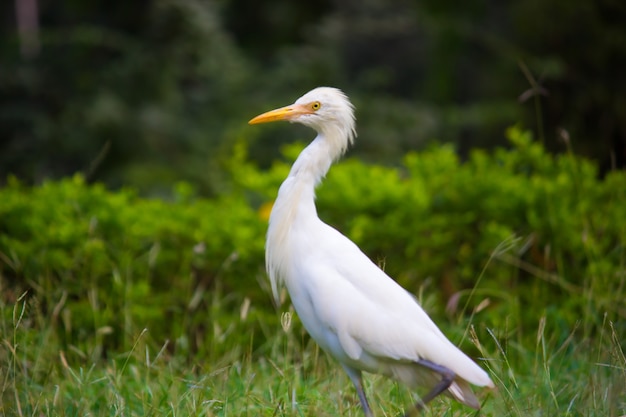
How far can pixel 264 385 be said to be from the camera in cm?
405

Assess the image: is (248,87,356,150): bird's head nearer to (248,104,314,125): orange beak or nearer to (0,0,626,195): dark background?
(248,104,314,125): orange beak

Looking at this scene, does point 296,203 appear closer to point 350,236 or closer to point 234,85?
point 350,236

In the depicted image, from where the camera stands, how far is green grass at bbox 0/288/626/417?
329cm

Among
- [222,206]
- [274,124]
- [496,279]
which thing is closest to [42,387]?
[222,206]

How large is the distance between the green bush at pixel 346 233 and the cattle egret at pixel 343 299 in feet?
4.31

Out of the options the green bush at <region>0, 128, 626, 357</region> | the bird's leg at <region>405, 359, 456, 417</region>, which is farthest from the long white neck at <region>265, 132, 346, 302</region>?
the green bush at <region>0, 128, 626, 357</region>

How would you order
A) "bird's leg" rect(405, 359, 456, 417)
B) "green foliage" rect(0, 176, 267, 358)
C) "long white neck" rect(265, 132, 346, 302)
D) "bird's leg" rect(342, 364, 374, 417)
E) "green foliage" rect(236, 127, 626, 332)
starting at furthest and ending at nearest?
"green foliage" rect(236, 127, 626, 332) < "green foliage" rect(0, 176, 267, 358) < "long white neck" rect(265, 132, 346, 302) < "bird's leg" rect(342, 364, 374, 417) < "bird's leg" rect(405, 359, 456, 417)

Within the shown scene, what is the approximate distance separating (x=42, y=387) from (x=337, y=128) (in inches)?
72.4

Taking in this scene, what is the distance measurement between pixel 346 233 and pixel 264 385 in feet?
5.03

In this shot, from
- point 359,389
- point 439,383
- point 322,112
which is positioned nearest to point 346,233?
point 322,112

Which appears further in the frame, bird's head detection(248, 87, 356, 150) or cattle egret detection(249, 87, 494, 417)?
bird's head detection(248, 87, 356, 150)

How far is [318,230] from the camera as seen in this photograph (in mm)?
3482

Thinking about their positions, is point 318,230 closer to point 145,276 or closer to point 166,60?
point 145,276

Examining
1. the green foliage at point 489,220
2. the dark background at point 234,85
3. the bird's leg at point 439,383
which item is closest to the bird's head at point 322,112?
the bird's leg at point 439,383
